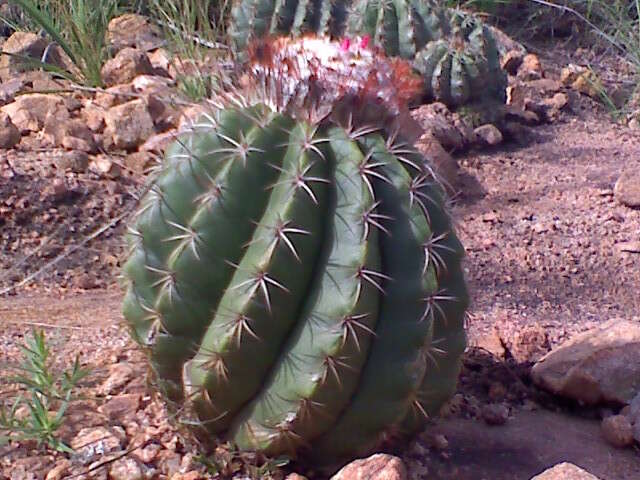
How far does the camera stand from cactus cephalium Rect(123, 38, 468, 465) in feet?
5.92

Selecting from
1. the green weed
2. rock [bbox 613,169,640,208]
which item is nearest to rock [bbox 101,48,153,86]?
the green weed

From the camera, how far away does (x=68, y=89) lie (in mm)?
4219

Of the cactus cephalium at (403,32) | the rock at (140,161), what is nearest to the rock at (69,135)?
the rock at (140,161)

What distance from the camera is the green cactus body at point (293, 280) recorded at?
1803 mm

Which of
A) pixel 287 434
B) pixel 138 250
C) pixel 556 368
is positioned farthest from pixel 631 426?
pixel 138 250

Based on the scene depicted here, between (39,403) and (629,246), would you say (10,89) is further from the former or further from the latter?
(629,246)

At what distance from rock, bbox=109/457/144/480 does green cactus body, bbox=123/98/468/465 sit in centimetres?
21

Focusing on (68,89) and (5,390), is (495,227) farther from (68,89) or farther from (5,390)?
(5,390)

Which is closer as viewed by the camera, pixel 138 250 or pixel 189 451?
pixel 138 250

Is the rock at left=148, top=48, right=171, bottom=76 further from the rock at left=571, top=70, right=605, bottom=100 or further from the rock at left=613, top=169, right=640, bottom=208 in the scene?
the rock at left=571, top=70, right=605, bottom=100

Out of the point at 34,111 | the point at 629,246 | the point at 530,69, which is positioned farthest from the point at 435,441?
the point at 530,69

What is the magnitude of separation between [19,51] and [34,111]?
3.19 feet

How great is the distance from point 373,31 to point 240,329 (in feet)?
11.5

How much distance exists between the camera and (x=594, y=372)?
99.7 inches
